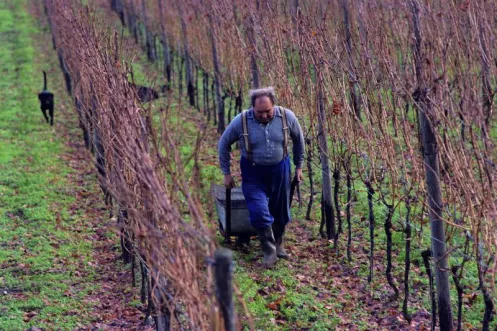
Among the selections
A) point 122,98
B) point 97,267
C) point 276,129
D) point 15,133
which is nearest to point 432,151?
point 276,129

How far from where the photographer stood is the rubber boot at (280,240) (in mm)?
7827

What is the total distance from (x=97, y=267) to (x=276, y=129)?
8.50ft

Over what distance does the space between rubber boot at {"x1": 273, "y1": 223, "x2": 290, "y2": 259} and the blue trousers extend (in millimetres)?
288

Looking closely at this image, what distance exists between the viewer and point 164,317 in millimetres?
5215

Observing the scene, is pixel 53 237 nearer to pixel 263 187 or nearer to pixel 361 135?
pixel 263 187

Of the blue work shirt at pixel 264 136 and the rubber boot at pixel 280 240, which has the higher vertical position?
the blue work shirt at pixel 264 136

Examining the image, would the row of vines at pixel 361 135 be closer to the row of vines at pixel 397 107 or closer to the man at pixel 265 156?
the row of vines at pixel 397 107

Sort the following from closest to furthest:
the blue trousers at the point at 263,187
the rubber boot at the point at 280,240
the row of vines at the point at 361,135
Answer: the row of vines at the point at 361,135, the blue trousers at the point at 263,187, the rubber boot at the point at 280,240

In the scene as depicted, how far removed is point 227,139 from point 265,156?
0.42 meters

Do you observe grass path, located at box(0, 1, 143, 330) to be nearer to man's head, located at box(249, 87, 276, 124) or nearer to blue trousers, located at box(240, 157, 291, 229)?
blue trousers, located at box(240, 157, 291, 229)

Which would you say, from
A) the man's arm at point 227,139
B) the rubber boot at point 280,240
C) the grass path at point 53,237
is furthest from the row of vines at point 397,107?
the grass path at point 53,237

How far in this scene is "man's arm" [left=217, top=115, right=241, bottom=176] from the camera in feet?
24.0

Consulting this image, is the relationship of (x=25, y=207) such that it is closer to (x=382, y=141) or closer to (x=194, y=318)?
(x=382, y=141)

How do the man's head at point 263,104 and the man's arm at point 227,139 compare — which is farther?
the man's arm at point 227,139
